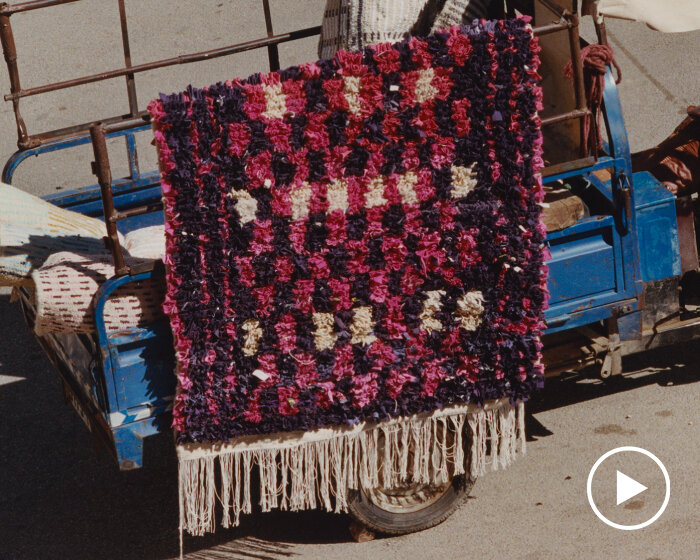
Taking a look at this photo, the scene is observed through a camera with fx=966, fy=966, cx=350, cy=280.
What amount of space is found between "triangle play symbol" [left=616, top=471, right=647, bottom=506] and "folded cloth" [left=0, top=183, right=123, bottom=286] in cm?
259

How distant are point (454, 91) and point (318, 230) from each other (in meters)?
Result: 0.71

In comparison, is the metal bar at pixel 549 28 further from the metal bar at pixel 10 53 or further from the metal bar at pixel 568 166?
the metal bar at pixel 10 53

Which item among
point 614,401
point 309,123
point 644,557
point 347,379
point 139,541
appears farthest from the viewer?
point 614,401

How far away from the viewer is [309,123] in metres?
3.47

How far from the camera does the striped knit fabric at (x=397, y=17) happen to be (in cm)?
437

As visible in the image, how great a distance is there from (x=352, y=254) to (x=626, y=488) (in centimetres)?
187

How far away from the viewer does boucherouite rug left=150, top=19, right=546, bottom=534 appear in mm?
3443

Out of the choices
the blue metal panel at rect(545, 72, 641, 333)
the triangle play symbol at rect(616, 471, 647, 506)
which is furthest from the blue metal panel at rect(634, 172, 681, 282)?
the triangle play symbol at rect(616, 471, 647, 506)

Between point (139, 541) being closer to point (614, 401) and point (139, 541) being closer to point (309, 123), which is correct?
point (309, 123)

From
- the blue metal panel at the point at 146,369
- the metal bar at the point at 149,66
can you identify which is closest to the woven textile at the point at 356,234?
the blue metal panel at the point at 146,369

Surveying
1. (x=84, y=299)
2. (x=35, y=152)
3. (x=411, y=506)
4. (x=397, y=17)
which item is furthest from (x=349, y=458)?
(x=35, y=152)

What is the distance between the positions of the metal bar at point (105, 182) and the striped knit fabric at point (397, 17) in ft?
5.31

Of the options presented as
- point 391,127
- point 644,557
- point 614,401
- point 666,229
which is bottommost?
point 644,557

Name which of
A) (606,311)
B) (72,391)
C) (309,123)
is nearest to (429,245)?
(309,123)
